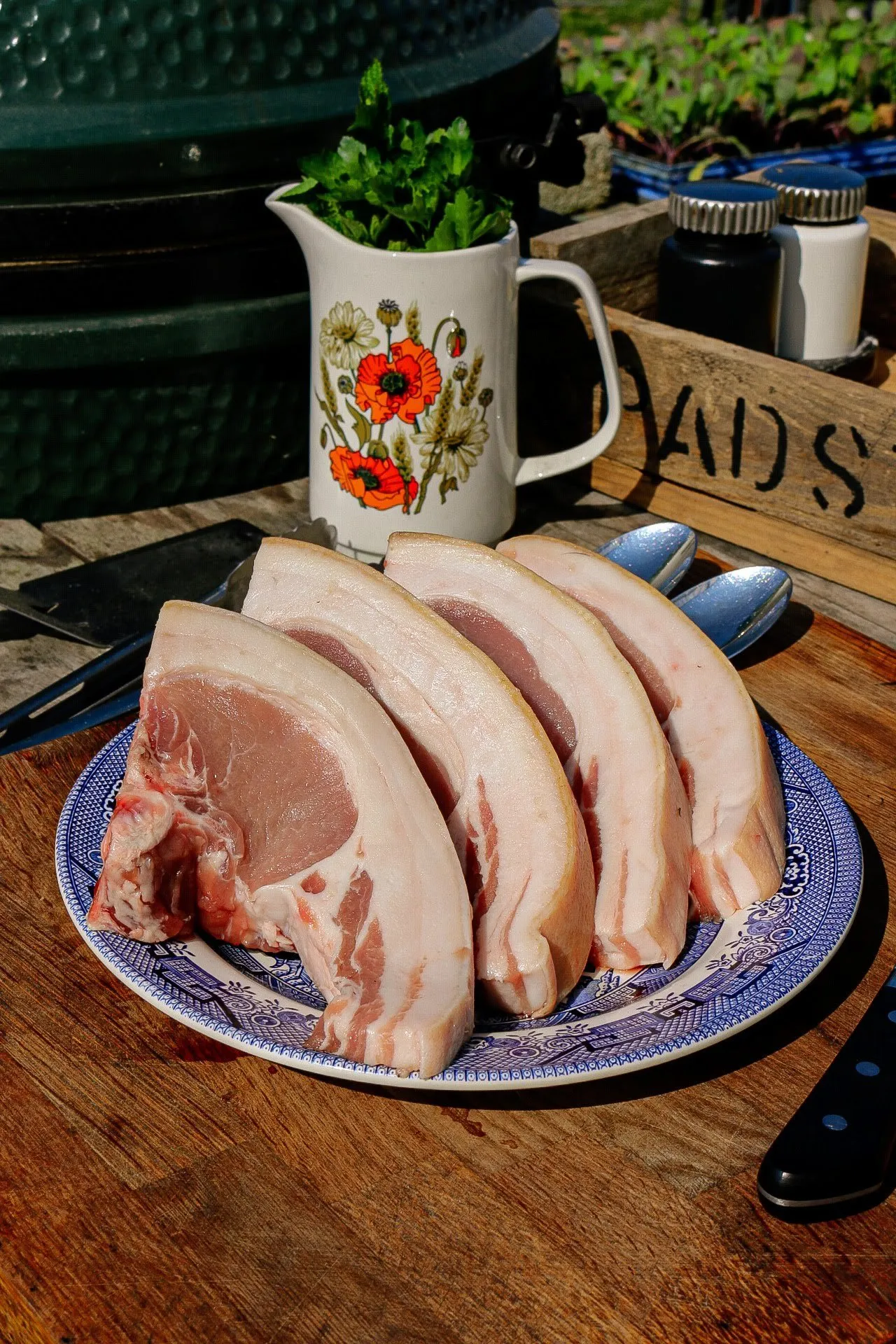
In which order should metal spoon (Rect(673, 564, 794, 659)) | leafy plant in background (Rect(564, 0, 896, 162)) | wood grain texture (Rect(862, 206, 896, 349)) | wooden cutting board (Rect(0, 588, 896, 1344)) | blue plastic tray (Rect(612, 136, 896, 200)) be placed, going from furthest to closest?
leafy plant in background (Rect(564, 0, 896, 162)) < blue plastic tray (Rect(612, 136, 896, 200)) < wood grain texture (Rect(862, 206, 896, 349)) < metal spoon (Rect(673, 564, 794, 659)) < wooden cutting board (Rect(0, 588, 896, 1344))

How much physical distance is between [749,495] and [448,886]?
0.82m

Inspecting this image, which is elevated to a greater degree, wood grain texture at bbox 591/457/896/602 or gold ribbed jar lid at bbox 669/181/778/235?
gold ribbed jar lid at bbox 669/181/778/235

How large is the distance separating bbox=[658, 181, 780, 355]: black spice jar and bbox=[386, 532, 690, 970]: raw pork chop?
0.68 metres

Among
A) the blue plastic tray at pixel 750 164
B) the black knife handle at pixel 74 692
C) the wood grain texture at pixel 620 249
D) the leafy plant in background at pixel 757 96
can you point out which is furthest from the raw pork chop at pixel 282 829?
the leafy plant in background at pixel 757 96

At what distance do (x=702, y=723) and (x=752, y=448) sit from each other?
580 millimetres

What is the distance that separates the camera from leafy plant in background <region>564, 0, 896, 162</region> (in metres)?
3.16

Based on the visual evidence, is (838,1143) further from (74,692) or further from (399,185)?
(399,185)

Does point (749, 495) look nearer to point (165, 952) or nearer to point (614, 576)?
point (614, 576)

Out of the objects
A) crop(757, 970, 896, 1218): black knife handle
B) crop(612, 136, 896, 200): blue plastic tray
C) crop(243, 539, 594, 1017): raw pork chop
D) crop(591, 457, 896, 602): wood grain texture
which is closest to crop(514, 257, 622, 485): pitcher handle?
crop(591, 457, 896, 602): wood grain texture

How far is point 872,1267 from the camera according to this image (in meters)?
0.67

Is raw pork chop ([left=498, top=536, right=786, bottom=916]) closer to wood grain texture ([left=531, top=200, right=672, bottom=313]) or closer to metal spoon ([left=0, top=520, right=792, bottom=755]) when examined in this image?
metal spoon ([left=0, top=520, right=792, bottom=755])

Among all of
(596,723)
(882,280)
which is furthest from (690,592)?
(882,280)

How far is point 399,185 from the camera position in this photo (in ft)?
4.04

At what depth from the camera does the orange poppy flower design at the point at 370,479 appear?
4.34ft
